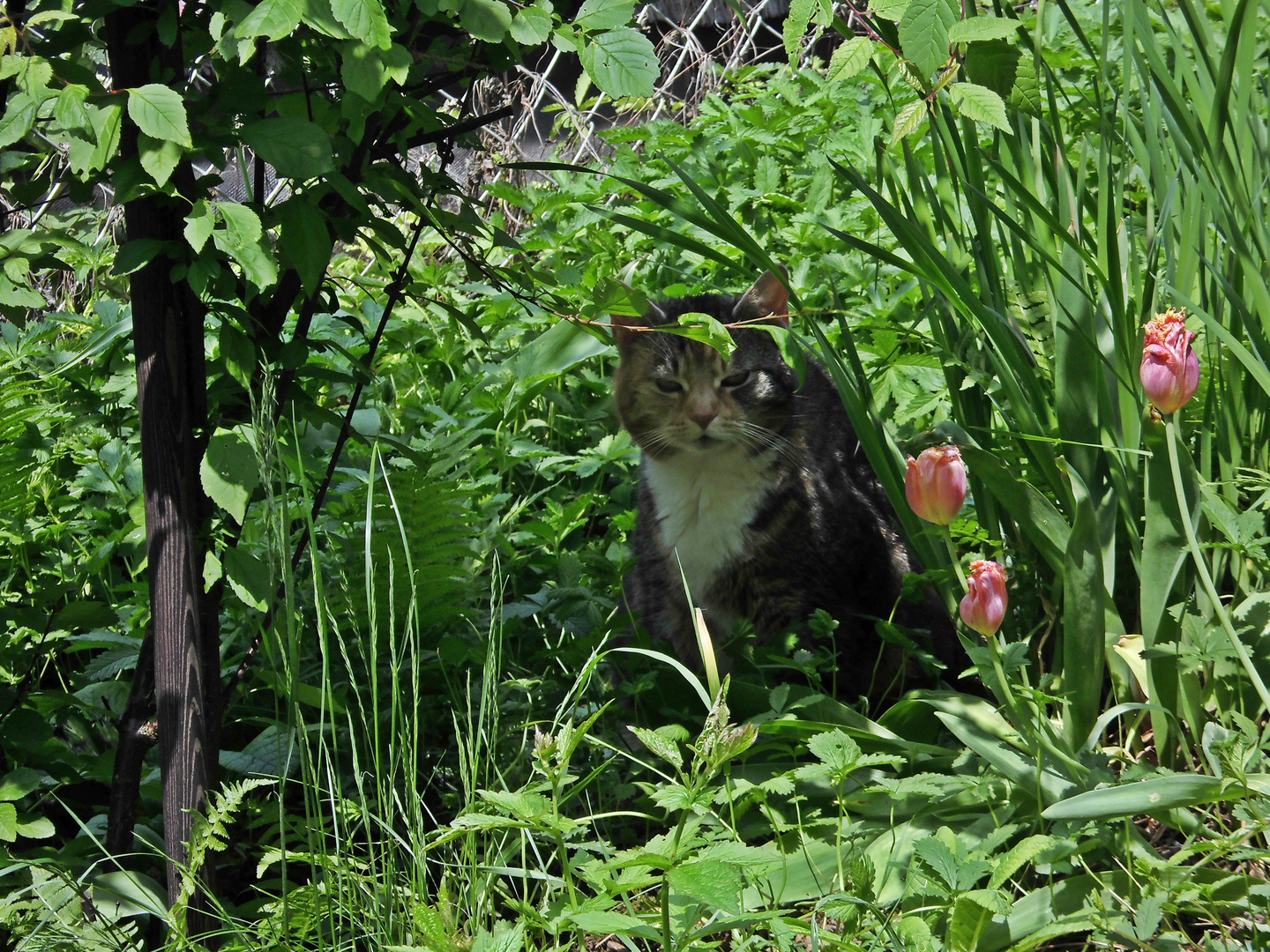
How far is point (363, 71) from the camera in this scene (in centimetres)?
114

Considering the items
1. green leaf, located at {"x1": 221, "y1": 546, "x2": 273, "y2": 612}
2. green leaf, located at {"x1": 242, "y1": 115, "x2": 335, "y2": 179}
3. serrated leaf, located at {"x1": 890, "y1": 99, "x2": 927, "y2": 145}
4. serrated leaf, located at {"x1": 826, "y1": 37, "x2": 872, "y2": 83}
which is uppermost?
serrated leaf, located at {"x1": 826, "y1": 37, "x2": 872, "y2": 83}

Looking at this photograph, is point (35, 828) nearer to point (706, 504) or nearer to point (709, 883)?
point (709, 883)

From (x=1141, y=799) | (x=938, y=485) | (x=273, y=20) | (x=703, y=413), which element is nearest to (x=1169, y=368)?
(x=938, y=485)

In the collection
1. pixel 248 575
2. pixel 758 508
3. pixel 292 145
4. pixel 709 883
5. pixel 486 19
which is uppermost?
pixel 486 19

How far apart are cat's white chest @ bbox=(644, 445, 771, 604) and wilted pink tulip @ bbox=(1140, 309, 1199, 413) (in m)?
1.21

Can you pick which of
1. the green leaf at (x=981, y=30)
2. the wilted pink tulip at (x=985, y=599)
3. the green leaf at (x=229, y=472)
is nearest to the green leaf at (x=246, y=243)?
the green leaf at (x=229, y=472)

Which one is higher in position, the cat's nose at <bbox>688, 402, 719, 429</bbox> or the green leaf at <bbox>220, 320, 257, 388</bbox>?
the green leaf at <bbox>220, 320, 257, 388</bbox>

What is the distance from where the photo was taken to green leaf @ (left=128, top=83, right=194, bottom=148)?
3.62 feet

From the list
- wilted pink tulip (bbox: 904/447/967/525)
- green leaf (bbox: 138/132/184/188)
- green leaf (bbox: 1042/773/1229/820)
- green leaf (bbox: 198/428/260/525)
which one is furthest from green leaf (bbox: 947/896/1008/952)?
green leaf (bbox: 138/132/184/188)

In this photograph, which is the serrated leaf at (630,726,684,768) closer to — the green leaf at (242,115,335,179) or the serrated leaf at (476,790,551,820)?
the serrated leaf at (476,790,551,820)

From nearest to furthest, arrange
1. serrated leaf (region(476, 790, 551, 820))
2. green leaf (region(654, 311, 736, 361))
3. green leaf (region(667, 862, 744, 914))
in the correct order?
green leaf (region(667, 862, 744, 914))
serrated leaf (region(476, 790, 551, 820))
green leaf (region(654, 311, 736, 361))

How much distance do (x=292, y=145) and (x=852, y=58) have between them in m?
0.63

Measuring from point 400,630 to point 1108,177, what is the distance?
153 centimetres

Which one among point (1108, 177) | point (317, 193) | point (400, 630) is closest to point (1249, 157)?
point (1108, 177)
